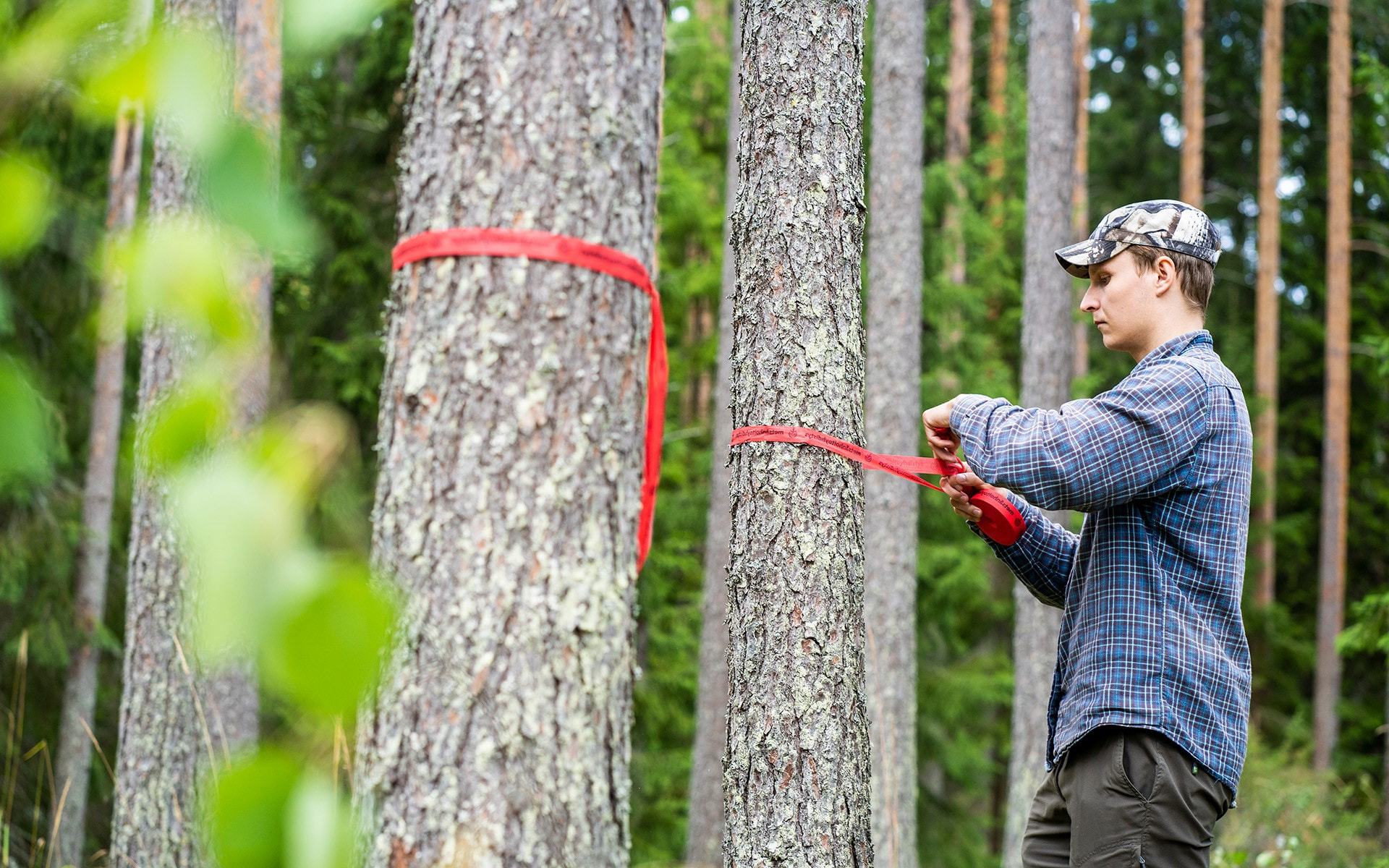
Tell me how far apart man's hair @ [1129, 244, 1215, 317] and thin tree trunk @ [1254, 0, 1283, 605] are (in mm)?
14266

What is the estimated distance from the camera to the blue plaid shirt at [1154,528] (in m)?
2.24

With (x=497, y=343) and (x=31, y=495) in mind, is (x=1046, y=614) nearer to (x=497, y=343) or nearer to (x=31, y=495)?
(x=497, y=343)

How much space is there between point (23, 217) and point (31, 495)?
8.65 m

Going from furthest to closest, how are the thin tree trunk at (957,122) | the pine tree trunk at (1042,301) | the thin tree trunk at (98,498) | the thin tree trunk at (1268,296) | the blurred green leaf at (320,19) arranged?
1. the thin tree trunk at (1268,296)
2. the thin tree trunk at (957,122)
3. the thin tree trunk at (98,498)
4. the pine tree trunk at (1042,301)
5. the blurred green leaf at (320,19)

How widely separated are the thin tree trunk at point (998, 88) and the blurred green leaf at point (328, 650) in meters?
12.7

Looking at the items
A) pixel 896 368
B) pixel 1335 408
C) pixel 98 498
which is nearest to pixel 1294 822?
pixel 896 368

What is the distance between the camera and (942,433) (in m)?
2.58

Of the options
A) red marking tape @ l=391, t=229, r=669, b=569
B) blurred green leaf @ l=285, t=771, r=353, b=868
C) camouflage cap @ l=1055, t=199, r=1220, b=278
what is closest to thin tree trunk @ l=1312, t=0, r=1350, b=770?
camouflage cap @ l=1055, t=199, r=1220, b=278

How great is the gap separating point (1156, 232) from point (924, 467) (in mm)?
745

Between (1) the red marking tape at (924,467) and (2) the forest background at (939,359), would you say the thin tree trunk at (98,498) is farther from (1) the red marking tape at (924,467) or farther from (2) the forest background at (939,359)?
(1) the red marking tape at (924,467)

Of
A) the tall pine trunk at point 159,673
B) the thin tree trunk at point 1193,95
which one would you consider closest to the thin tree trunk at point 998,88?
the thin tree trunk at point 1193,95

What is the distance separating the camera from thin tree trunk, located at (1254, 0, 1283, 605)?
15469mm

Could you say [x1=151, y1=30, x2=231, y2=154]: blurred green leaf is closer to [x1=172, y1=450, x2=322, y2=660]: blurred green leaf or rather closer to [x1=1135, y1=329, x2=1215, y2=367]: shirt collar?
[x1=172, y1=450, x2=322, y2=660]: blurred green leaf

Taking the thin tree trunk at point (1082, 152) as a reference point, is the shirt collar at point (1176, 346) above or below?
below
